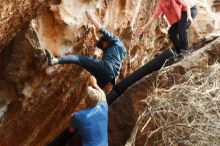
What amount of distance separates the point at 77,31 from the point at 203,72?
1.86 m

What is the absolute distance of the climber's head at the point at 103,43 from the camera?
7.38m

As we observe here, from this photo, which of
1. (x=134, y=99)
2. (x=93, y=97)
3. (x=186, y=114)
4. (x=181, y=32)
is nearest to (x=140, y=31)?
(x=181, y=32)

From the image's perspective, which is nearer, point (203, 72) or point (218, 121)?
point (218, 121)

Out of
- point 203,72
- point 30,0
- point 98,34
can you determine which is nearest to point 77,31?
point 98,34

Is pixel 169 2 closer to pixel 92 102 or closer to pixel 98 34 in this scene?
pixel 98 34

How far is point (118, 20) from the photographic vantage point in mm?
8406

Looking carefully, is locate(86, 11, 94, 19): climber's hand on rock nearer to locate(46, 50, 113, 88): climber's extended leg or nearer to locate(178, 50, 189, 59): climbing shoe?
locate(46, 50, 113, 88): climber's extended leg

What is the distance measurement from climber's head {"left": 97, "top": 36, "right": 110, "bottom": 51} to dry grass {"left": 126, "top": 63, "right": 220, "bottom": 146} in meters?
1.00

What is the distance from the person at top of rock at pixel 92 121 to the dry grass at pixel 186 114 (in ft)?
2.00

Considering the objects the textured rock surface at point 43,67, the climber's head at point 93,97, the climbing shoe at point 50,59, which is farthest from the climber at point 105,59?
the climber's head at point 93,97

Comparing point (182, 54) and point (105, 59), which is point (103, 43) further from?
point (182, 54)

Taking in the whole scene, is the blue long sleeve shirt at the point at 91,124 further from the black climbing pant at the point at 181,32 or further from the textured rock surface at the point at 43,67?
the black climbing pant at the point at 181,32

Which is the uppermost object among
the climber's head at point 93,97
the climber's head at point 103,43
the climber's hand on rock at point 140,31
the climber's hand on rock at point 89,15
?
the climber's hand on rock at point 89,15

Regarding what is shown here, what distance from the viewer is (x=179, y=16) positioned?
8.10 metres
